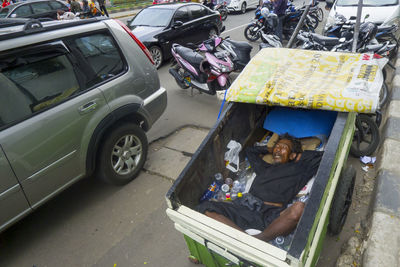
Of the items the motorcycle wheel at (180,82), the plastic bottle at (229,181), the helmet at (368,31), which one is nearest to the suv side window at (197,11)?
the motorcycle wheel at (180,82)

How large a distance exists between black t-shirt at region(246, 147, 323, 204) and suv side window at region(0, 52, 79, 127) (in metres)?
2.02

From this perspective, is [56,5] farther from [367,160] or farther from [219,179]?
[367,160]

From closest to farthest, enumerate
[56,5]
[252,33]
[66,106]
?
[66,106] < [252,33] < [56,5]

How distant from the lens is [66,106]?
2527mm

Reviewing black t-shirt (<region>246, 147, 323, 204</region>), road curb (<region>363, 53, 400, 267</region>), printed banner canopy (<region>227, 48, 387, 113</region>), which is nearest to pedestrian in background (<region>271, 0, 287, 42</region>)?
road curb (<region>363, 53, 400, 267</region>)

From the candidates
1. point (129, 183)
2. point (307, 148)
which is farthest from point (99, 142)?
point (307, 148)

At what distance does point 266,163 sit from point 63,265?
2204 mm

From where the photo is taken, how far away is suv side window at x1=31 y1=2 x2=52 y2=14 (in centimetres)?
1115

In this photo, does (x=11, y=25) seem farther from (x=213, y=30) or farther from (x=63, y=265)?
(x=213, y=30)

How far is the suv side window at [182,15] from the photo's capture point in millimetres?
7328

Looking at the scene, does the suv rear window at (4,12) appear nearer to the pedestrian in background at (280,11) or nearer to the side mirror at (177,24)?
the side mirror at (177,24)

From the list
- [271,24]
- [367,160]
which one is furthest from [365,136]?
[271,24]

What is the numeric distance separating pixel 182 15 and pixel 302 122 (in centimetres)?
582

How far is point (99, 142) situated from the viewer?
288cm
